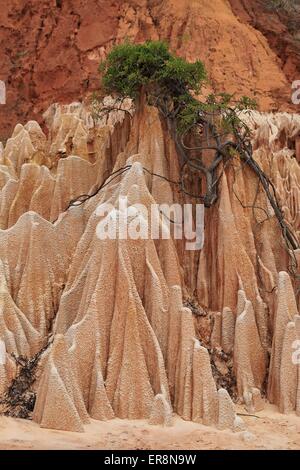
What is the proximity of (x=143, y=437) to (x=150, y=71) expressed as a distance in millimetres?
6691

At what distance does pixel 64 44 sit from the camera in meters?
24.2

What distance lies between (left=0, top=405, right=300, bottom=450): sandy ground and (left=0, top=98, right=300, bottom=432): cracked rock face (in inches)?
6.2

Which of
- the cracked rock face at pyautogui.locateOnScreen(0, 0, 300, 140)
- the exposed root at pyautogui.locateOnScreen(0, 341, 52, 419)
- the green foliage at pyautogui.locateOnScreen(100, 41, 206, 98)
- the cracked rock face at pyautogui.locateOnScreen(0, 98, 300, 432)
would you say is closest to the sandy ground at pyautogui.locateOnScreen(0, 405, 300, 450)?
Result: the cracked rock face at pyautogui.locateOnScreen(0, 98, 300, 432)

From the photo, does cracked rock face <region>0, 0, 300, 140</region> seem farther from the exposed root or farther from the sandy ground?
the sandy ground

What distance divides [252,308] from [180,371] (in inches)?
65.4

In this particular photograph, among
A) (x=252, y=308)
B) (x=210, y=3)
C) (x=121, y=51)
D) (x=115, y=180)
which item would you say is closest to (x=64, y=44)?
(x=210, y=3)

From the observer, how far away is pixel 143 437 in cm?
777

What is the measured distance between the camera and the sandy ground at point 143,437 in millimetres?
7398

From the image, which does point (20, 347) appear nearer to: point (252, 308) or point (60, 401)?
point (60, 401)

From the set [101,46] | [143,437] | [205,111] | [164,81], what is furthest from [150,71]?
[101,46]

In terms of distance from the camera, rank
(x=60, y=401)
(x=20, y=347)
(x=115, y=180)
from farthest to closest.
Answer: (x=115, y=180) → (x=20, y=347) → (x=60, y=401)

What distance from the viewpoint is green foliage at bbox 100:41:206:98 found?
11523mm

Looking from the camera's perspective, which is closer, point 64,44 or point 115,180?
point 115,180

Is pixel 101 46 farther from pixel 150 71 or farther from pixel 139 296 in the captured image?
pixel 139 296
